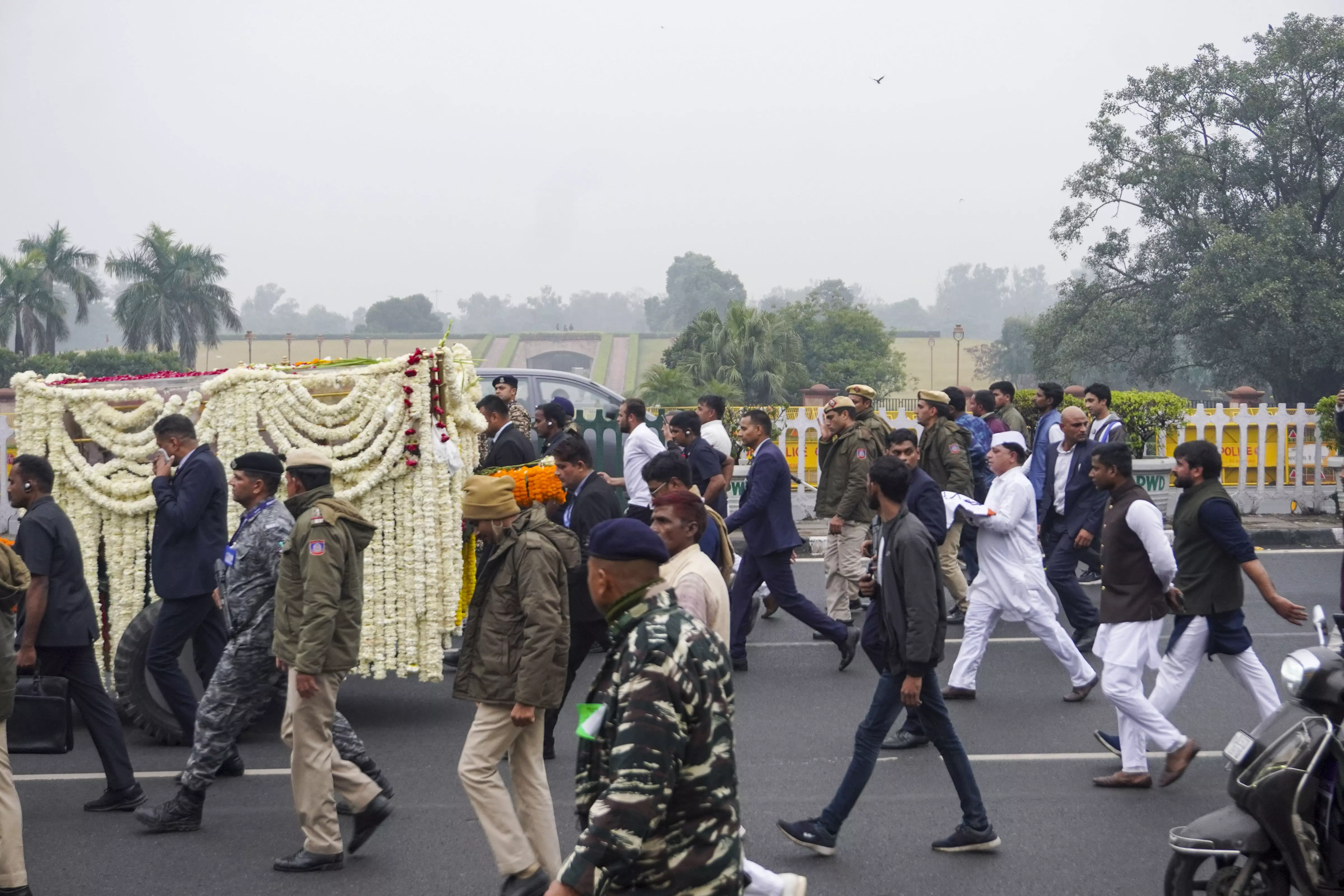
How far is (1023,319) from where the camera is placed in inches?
3482

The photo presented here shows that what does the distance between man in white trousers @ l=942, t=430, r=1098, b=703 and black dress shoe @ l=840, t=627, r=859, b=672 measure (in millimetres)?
873

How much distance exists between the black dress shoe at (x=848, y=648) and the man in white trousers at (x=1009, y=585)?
873mm

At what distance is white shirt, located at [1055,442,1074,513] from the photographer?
31.2ft

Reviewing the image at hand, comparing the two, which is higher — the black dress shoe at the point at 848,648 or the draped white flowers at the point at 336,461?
the draped white flowers at the point at 336,461

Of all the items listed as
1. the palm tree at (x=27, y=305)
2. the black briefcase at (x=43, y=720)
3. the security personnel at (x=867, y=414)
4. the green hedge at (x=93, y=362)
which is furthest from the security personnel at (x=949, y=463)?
the palm tree at (x=27, y=305)

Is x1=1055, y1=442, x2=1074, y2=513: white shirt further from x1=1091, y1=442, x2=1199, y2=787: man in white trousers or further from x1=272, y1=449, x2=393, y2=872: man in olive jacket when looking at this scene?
x1=272, y1=449, x2=393, y2=872: man in olive jacket

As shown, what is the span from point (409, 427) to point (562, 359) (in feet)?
339

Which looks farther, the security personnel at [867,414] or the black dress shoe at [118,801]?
the security personnel at [867,414]

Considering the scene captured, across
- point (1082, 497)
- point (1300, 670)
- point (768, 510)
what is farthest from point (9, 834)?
point (1082, 497)

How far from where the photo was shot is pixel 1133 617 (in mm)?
5977

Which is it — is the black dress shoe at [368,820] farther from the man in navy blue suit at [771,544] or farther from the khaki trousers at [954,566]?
the khaki trousers at [954,566]

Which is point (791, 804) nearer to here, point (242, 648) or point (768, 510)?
point (242, 648)

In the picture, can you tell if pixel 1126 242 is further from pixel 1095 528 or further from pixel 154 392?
pixel 154 392

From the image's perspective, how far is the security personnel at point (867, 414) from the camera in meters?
9.63
